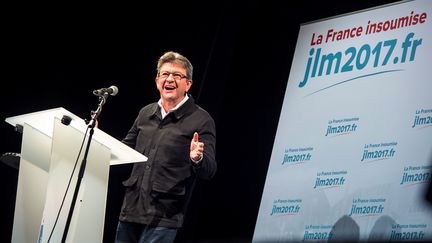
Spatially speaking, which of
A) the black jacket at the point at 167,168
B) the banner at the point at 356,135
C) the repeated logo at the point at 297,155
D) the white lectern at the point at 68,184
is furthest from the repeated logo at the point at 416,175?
the white lectern at the point at 68,184

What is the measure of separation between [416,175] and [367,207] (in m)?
0.40

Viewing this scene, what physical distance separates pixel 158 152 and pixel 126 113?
7.04 ft

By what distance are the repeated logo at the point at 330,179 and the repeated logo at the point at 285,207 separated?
0.65 feet

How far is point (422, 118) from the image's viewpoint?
4.19 metres

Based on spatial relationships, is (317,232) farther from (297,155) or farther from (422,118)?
(422,118)

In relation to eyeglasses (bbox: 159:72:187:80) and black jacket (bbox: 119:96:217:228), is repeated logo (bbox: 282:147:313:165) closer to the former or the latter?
black jacket (bbox: 119:96:217:228)

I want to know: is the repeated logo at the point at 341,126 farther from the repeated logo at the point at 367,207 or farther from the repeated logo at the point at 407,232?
the repeated logo at the point at 407,232

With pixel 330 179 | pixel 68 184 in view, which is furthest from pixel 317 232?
pixel 68 184

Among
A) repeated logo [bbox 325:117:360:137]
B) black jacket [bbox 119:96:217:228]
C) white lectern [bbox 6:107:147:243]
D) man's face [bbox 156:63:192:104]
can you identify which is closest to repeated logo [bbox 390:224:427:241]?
repeated logo [bbox 325:117:360:137]

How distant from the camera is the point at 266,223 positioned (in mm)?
4973

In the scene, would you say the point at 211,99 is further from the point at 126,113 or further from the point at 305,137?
the point at 305,137

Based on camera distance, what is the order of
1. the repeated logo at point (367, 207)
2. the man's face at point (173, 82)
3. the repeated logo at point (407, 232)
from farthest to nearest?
1. the repeated logo at point (367, 207)
2. the repeated logo at point (407, 232)
3. the man's face at point (173, 82)

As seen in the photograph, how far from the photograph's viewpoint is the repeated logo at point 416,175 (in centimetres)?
402

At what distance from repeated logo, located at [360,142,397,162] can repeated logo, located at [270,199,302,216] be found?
0.61 metres
